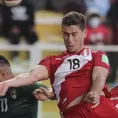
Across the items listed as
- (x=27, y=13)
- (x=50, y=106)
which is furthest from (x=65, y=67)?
(x=27, y=13)

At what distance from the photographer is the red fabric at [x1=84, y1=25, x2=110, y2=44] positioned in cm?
1227

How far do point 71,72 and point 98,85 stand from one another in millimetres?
330

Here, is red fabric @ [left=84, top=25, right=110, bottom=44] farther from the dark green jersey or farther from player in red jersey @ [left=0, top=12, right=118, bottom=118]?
player in red jersey @ [left=0, top=12, right=118, bottom=118]

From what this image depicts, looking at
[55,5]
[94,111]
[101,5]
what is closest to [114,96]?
[94,111]

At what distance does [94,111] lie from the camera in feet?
20.6

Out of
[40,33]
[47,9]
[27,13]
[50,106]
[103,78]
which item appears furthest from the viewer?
[47,9]

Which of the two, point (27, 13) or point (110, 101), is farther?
point (27, 13)

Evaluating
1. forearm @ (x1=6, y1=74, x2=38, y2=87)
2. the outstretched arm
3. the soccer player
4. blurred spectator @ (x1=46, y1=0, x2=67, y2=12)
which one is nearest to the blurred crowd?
blurred spectator @ (x1=46, y1=0, x2=67, y2=12)

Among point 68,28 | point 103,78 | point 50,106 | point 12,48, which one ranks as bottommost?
point 50,106

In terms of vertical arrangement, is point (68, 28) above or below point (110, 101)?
above

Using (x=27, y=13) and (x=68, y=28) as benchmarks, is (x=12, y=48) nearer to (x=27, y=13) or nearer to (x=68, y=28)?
(x=27, y=13)

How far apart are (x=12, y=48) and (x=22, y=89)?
4.77m

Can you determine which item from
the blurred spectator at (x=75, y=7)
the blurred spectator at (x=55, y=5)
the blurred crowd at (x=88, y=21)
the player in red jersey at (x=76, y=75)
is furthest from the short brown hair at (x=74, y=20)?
the blurred spectator at (x=55, y=5)

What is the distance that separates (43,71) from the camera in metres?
6.30
